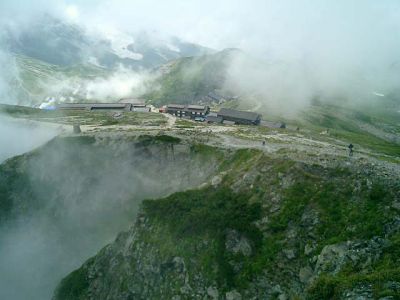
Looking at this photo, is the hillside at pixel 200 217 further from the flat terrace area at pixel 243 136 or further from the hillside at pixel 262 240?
the flat terrace area at pixel 243 136

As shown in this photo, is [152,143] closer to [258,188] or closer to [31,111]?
[258,188]

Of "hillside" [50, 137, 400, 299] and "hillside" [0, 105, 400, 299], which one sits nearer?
"hillside" [50, 137, 400, 299]

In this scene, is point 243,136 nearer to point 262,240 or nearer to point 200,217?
point 200,217

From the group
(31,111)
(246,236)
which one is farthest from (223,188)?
(31,111)

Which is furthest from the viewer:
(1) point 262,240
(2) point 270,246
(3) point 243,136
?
(3) point 243,136

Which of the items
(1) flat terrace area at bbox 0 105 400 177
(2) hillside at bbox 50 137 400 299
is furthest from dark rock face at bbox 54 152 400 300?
(1) flat terrace area at bbox 0 105 400 177

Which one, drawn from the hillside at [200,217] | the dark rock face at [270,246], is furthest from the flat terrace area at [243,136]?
the dark rock face at [270,246]

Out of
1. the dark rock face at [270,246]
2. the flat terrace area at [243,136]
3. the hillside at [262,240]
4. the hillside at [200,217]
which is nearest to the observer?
the dark rock face at [270,246]

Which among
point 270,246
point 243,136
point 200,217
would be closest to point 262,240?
point 270,246

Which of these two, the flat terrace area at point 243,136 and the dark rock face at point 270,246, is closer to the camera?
the dark rock face at point 270,246

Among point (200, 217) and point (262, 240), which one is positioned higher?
point (262, 240)

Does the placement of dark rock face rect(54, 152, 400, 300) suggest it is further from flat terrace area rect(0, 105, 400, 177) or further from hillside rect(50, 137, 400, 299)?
flat terrace area rect(0, 105, 400, 177)
